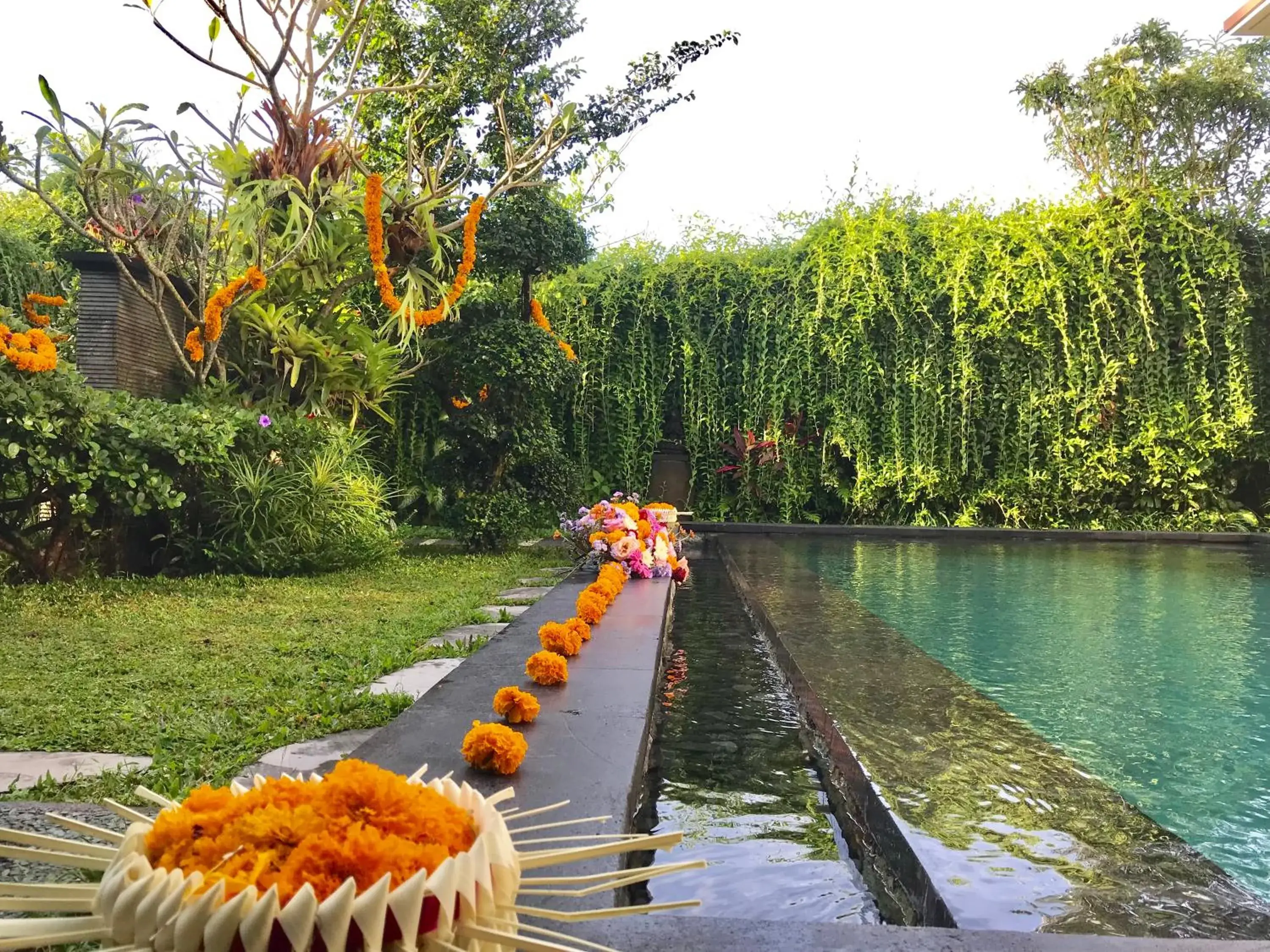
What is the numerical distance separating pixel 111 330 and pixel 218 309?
722 mm

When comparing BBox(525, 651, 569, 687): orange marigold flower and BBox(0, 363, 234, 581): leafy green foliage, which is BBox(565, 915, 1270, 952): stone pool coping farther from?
BBox(0, 363, 234, 581): leafy green foliage

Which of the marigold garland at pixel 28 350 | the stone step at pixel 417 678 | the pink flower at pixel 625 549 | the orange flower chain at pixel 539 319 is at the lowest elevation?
the stone step at pixel 417 678

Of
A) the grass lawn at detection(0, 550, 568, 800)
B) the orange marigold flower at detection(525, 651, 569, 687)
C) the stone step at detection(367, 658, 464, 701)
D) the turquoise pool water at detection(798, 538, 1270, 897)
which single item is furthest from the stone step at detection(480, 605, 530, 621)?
the turquoise pool water at detection(798, 538, 1270, 897)

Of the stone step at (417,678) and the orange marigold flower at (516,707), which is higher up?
the orange marigold flower at (516,707)

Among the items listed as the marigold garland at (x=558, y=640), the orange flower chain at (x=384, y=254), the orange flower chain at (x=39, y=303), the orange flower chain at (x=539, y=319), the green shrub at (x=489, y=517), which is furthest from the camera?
the orange flower chain at (x=539, y=319)

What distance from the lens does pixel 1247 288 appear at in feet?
29.3

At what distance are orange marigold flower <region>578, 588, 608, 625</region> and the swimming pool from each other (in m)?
0.67

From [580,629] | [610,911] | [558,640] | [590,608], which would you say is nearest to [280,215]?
[590,608]

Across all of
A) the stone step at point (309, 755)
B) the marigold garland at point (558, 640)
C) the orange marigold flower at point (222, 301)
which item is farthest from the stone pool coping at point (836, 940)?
the orange marigold flower at point (222, 301)

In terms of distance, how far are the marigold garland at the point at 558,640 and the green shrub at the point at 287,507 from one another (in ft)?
10.5

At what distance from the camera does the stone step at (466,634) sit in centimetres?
338

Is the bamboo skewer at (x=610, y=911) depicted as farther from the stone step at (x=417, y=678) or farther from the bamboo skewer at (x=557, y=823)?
the stone step at (x=417, y=678)

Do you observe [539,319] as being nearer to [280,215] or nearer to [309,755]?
[280,215]

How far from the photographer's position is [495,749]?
5.13 ft
